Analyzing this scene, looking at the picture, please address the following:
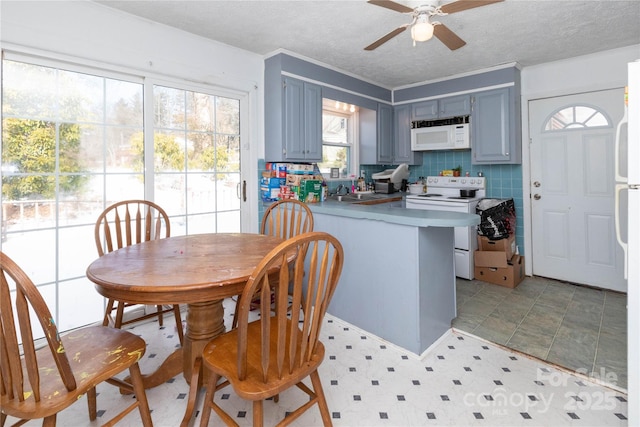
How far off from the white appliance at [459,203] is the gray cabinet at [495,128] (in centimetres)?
36

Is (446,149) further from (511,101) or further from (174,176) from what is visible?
(174,176)

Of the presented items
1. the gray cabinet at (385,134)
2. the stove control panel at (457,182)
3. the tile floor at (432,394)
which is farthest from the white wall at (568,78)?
the tile floor at (432,394)

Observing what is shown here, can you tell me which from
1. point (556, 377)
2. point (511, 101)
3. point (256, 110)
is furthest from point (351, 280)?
point (511, 101)

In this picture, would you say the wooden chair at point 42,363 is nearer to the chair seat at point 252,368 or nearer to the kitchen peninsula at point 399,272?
the chair seat at point 252,368

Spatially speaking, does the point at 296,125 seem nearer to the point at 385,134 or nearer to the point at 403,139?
the point at 385,134

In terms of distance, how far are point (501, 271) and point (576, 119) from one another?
1.78m

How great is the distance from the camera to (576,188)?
3.35m

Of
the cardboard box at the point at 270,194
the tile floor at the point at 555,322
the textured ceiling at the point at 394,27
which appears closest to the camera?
the tile floor at the point at 555,322

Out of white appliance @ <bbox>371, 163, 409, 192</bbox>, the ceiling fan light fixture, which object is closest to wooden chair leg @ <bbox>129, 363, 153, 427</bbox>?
the ceiling fan light fixture

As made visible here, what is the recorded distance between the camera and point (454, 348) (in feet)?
7.08

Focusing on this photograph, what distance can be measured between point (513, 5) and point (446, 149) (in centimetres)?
194

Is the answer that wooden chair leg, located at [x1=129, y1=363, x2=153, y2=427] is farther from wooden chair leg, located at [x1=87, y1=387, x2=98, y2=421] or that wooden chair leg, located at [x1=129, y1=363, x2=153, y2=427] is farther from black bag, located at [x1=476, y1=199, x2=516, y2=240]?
black bag, located at [x1=476, y1=199, x2=516, y2=240]

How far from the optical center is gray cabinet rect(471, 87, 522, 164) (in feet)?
11.4

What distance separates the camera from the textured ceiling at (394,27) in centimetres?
229
